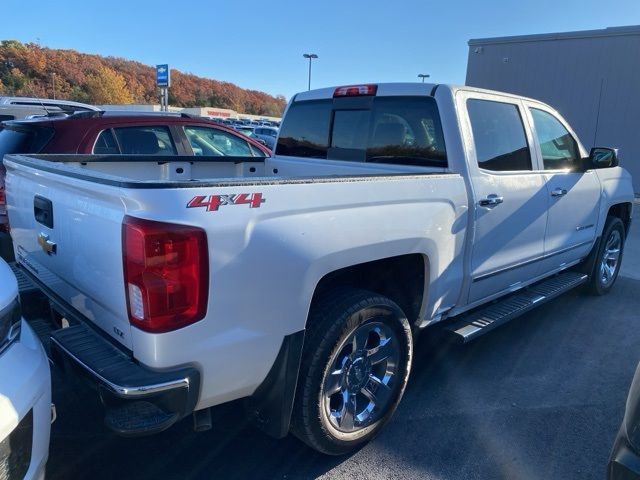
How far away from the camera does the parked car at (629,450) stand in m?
1.72

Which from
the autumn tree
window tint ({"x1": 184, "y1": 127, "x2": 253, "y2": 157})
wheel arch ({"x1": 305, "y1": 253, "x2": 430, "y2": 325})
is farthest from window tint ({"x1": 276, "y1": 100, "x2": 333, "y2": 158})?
the autumn tree

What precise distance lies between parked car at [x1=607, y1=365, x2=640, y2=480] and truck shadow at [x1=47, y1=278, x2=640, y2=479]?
0.98 m

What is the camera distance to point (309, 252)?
2252mm

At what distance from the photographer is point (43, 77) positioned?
78938 mm

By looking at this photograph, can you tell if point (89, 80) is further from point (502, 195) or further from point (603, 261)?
point (502, 195)

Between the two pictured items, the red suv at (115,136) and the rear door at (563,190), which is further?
the red suv at (115,136)

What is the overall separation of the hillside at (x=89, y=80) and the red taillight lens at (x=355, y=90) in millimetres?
67885

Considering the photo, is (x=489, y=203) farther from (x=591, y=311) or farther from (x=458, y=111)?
(x=591, y=311)

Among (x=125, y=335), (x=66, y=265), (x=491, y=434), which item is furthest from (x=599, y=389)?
(x=66, y=265)

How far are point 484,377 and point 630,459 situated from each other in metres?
2.01

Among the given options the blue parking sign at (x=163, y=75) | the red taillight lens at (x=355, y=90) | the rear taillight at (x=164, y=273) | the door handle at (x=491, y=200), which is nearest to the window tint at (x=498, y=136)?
the door handle at (x=491, y=200)

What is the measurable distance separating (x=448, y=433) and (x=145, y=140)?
4627 mm

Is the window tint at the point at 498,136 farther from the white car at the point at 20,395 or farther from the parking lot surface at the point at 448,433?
the white car at the point at 20,395

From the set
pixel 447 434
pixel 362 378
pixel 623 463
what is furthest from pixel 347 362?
pixel 623 463
